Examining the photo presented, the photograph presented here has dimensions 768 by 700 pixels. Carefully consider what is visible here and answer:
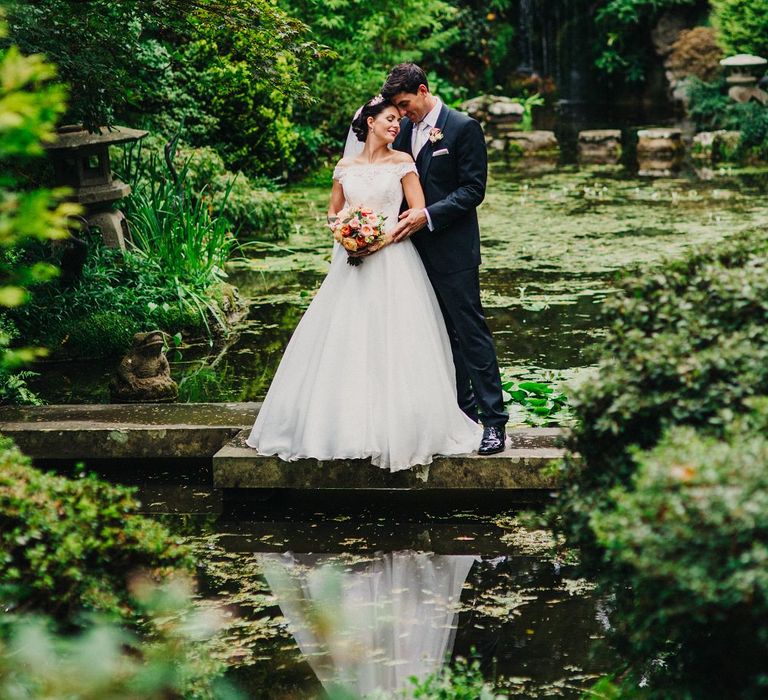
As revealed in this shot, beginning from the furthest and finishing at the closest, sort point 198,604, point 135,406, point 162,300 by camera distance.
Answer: point 162,300, point 135,406, point 198,604

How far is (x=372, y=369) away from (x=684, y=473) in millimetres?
2728

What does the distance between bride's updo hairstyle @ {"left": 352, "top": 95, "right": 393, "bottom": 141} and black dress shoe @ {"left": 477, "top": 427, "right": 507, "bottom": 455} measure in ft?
4.93

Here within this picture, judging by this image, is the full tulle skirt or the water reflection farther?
the full tulle skirt

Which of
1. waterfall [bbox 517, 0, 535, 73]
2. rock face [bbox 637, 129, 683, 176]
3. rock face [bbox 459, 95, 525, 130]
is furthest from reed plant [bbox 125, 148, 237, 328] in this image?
waterfall [bbox 517, 0, 535, 73]

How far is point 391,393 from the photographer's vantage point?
15.9ft

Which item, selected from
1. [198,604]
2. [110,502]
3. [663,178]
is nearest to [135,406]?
[198,604]

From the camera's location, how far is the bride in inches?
192

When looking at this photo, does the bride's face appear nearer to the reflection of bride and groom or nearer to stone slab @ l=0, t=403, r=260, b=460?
the reflection of bride and groom

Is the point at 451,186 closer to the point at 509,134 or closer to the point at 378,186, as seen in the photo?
the point at 378,186

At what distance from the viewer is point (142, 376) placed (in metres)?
6.45

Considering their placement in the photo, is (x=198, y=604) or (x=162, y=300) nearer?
(x=198, y=604)

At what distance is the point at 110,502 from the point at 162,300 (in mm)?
5506

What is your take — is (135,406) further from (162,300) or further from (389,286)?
(162,300)

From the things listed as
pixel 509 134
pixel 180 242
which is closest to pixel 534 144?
pixel 509 134
